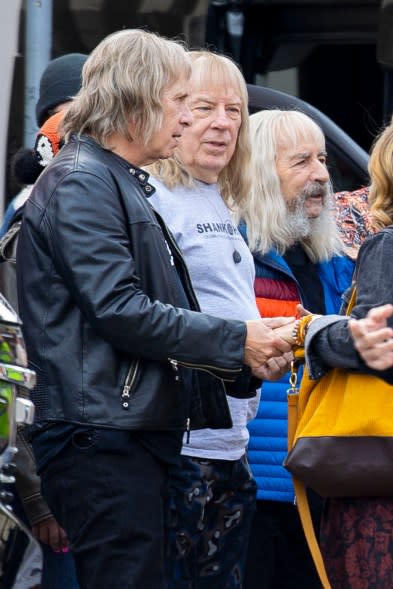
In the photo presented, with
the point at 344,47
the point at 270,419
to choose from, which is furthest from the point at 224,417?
the point at 344,47

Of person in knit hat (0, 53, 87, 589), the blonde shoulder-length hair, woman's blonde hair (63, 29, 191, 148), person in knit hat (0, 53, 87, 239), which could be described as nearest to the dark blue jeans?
person in knit hat (0, 53, 87, 589)

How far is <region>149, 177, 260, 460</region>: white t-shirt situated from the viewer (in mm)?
4316

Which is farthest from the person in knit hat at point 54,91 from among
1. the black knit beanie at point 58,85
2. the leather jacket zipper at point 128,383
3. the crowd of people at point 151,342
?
the leather jacket zipper at point 128,383

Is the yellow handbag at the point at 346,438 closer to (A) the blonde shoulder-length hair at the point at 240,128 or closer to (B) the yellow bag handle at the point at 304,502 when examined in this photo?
(B) the yellow bag handle at the point at 304,502

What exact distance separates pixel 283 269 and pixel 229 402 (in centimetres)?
74

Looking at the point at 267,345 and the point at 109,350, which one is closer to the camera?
the point at 109,350

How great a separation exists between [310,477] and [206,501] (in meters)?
0.45

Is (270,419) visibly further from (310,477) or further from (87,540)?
(87,540)

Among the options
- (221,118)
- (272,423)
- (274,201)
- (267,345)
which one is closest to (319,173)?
(274,201)

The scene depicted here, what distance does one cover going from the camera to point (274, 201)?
5141 mm

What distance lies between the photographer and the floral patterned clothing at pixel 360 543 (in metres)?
3.84

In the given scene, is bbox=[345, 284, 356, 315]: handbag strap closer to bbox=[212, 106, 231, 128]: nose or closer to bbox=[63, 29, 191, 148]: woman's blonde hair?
bbox=[63, 29, 191, 148]: woman's blonde hair

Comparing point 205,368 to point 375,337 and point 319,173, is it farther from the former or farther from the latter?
point 319,173

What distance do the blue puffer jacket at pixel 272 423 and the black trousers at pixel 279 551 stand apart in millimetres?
101
